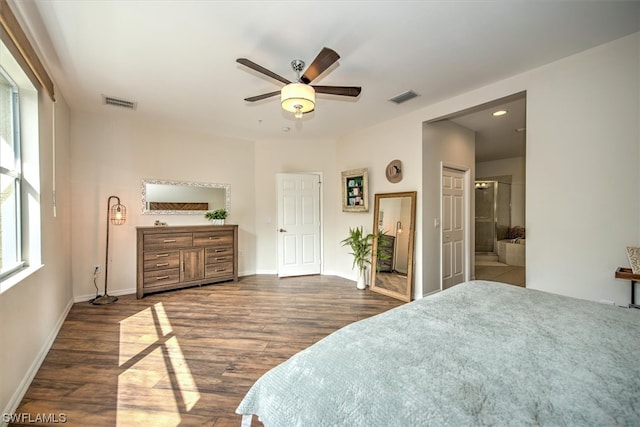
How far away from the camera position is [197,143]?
14.5 ft

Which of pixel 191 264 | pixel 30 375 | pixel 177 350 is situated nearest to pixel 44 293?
pixel 30 375

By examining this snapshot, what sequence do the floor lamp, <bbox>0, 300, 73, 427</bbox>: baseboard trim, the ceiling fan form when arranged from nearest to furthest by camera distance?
<bbox>0, 300, 73, 427</bbox>: baseboard trim
the ceiling fan
the floor lamp

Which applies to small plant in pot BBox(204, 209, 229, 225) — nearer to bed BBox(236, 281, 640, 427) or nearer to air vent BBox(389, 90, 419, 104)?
air vent BBox(389, 90, 419, 104)

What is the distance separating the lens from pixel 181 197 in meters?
4.28

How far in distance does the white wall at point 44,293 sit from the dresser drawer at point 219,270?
1.63 metres

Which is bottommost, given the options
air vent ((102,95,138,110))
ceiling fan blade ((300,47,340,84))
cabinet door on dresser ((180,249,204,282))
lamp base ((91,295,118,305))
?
lamp base ((91,295,118,305))

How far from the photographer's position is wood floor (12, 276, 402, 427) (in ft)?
5.32

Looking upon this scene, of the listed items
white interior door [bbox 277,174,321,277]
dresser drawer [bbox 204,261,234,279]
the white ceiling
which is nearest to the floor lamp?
dresser drawer [bbox 204,261,234,279]

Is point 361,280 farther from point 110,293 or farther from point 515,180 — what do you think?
point 515,180

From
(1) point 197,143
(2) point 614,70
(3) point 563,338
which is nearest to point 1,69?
(1) point 197,143

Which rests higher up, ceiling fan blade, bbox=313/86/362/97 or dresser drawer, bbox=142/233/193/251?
ceiling fan blade, bbox=313/86/362/97

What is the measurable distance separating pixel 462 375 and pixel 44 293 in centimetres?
320

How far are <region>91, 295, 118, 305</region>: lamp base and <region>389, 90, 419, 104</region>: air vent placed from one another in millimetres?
4450

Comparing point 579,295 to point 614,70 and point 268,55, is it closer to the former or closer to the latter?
point 614,70
